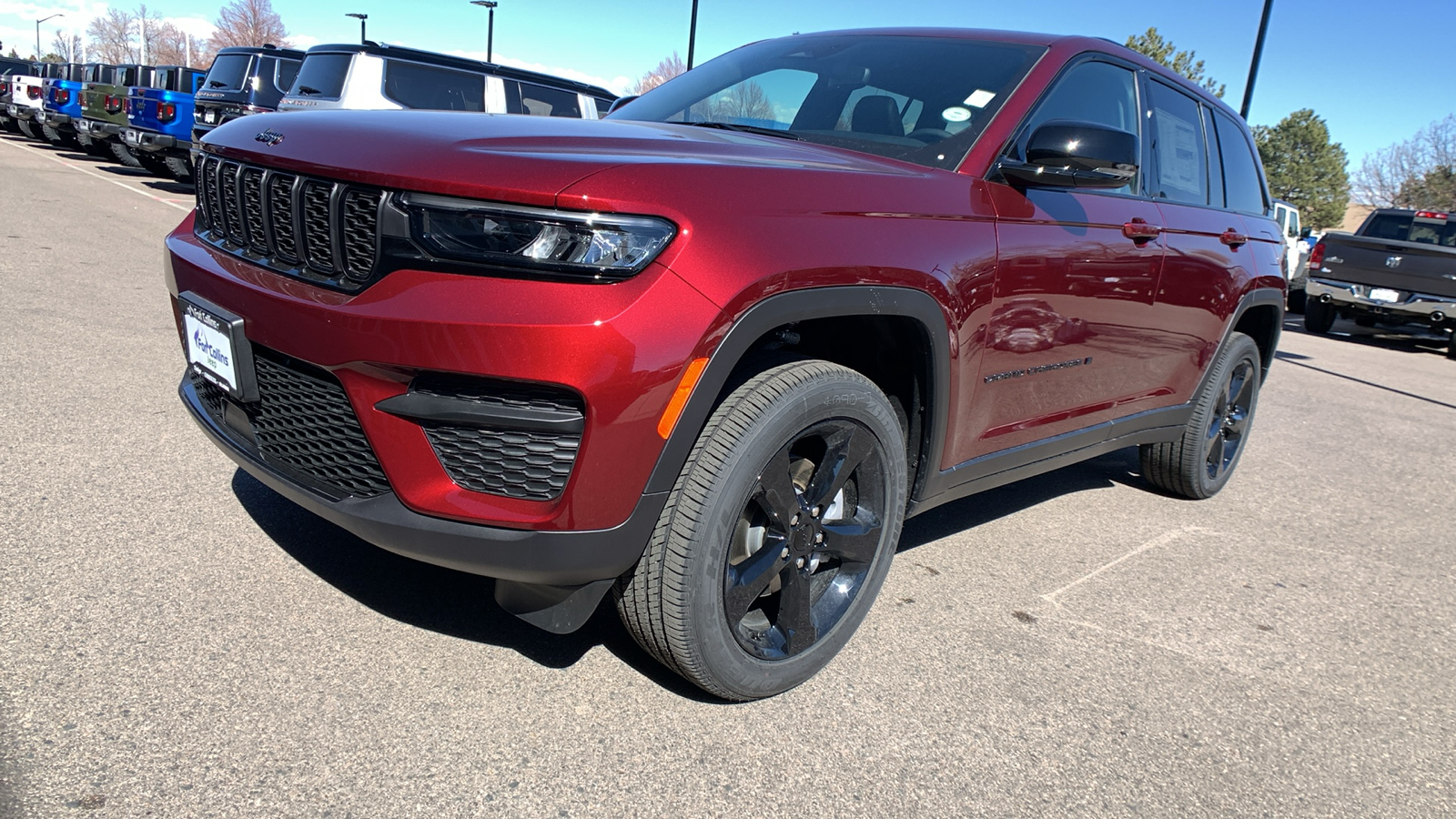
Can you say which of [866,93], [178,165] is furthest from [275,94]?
[866,93]

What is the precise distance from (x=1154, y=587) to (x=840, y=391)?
1.85 metres

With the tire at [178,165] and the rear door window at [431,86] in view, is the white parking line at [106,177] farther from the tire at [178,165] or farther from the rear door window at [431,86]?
the rear door window at [431,86]

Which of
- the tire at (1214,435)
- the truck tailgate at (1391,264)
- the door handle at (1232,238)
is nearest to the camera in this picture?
the door handle at (1232,238)

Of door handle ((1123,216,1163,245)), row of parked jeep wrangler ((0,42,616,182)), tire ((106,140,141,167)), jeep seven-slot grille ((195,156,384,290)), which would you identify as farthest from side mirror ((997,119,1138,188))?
tire ((106,140,141,167))

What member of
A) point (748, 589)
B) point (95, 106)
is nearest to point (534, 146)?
point (748, 589)

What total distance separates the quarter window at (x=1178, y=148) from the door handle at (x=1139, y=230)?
25cm

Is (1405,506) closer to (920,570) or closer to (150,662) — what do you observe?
(920,570)

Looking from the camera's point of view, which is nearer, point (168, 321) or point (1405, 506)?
point (1405, 506)

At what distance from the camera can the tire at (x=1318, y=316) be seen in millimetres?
13734

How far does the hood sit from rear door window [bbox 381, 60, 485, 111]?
8.04m

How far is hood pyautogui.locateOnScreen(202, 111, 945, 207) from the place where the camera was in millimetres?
1964

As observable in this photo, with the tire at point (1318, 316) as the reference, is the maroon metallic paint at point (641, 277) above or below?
above

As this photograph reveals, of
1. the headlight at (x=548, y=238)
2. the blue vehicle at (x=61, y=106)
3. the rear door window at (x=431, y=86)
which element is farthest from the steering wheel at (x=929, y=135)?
the blue vehicle at (x=61, y=106)

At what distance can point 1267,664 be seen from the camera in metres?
3.07
